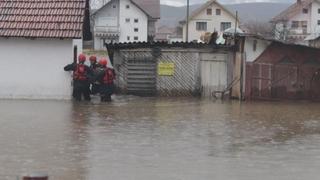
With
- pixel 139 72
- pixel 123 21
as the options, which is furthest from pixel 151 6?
pixel 139 72

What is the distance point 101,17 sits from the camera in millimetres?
101562

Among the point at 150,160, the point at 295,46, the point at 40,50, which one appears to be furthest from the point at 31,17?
the point at 150,160

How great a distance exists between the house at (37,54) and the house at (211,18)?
8583 centimetres

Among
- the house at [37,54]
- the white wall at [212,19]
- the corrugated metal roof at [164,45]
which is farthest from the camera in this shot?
the white wall at [212,19]

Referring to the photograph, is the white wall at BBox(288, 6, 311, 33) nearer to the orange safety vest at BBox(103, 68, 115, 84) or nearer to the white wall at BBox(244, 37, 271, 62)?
the white wall at BBox(244, 37, 271, 62)

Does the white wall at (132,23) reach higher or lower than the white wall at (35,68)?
higher

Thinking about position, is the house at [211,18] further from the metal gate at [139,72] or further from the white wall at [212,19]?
the metal gate at [139,72]

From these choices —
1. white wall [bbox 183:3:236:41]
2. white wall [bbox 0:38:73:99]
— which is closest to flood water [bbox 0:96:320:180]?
white wall [bbox 0:38:73:99]

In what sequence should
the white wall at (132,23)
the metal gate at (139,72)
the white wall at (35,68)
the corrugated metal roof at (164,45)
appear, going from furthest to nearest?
the white wall at (132,23), the metal gate at (139,72), the corrugated metal roof at (164,45), the white wall at (35,68)

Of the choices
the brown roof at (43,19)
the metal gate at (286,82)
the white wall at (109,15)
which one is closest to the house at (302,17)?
the white wall at (109,15)

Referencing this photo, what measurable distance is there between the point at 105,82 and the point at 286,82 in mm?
6994

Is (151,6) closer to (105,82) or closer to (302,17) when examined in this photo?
(302,17)

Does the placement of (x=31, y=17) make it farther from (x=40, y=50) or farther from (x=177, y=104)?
(x=177, y=104)

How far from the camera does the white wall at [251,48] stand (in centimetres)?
2728
